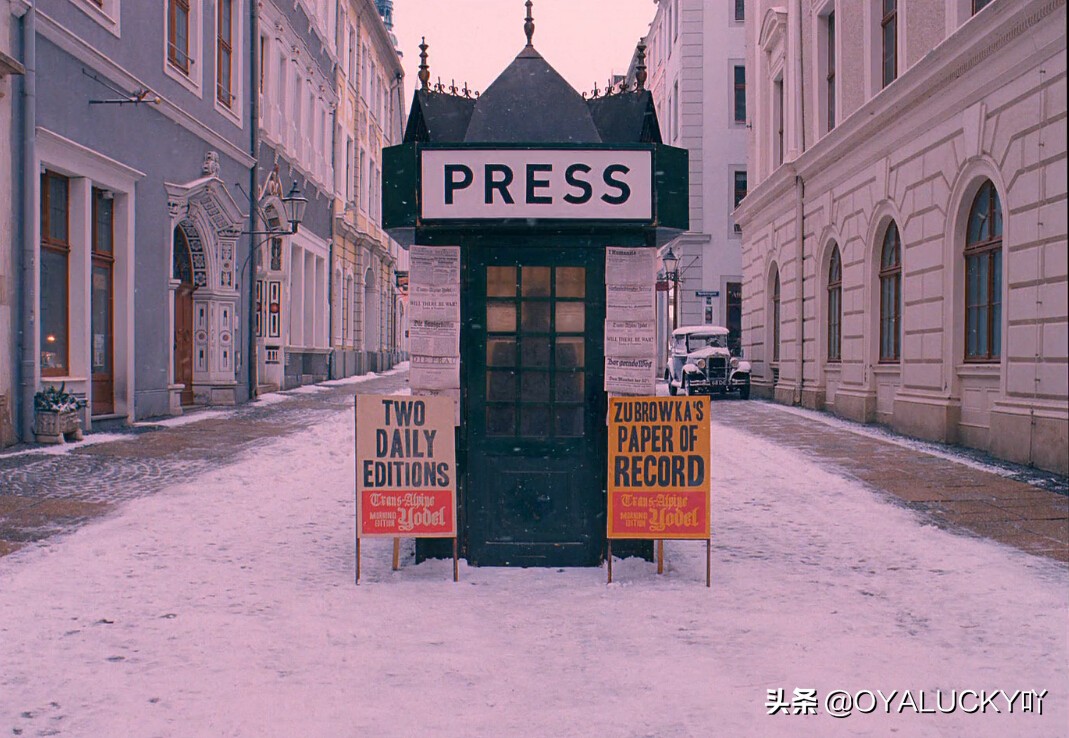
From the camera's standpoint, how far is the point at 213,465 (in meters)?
10.6

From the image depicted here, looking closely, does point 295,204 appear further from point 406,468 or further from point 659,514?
point 659,514

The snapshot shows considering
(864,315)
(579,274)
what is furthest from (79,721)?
(864,315)

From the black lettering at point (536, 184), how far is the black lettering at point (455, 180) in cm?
34

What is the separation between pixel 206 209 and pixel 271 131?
531cm

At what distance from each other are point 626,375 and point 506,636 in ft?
6.07

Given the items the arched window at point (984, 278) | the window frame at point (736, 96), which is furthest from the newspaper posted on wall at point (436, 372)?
the window frame at point (736, 96)

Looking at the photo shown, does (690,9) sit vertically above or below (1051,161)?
above

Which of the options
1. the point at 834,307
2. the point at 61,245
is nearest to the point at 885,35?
the point at 834,307

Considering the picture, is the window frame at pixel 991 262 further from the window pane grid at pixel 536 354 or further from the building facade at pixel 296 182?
the building facade at pixel 296 182

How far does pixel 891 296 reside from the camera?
653 inches

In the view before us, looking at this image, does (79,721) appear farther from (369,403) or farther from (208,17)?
(208,17)

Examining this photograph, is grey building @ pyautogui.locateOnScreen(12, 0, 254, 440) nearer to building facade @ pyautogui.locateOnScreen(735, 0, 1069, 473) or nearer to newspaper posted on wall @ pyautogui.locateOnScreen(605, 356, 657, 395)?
newspaper posted on wall @ pyautogui.locateOnScreen(605, 356, 657, 395)

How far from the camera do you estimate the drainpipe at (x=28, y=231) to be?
11766 millimetres

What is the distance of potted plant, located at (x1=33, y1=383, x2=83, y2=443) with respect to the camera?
477 inches
